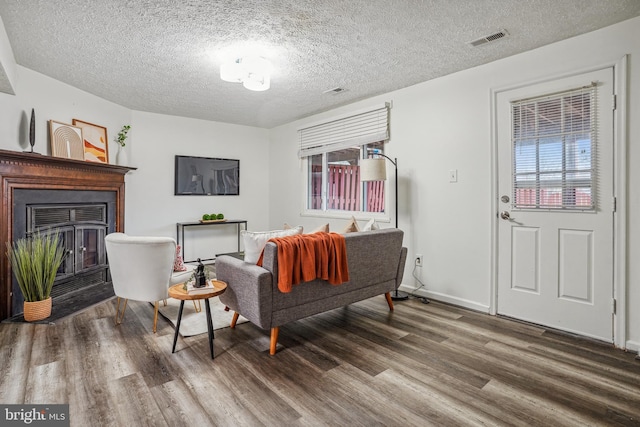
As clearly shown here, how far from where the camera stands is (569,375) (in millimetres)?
2074

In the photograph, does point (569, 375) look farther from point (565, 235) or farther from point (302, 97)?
point (302, 97)

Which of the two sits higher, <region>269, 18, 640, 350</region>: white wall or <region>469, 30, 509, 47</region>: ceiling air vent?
<region>469, 30, 509, 47</region>: ceiling air vent

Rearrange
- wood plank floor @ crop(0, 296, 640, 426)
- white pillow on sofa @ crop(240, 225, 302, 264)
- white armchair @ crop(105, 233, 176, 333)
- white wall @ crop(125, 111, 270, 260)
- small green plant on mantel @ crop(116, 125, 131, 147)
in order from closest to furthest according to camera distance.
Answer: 1. wood plank floor @ crop(0, 296, 640, 426)
2. white pillow on sofa @ crop(240, 225, 302, 264)
3. white armchair @ crop(105, 233, 176, 333)
4. small green plant on mantel @ crop(116, 125, 131, 147)
5. white wall @ crop(125, 111, 270, 260)

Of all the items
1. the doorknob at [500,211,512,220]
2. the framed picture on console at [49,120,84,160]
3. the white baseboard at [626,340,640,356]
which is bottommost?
the white baseboard at [626,340,640,356]

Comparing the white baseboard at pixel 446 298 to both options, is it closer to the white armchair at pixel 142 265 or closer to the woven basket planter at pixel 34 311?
the white armchair at pixel 142 265

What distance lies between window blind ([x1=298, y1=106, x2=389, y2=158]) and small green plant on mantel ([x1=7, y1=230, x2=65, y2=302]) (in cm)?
337

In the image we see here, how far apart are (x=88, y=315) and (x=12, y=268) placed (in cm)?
75

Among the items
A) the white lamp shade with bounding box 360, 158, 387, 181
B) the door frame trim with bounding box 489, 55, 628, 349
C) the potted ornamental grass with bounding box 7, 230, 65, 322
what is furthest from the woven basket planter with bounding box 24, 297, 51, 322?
the door frame trim with bounding box 489, 55, 628, 349

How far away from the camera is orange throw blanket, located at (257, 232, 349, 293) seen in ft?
7.57

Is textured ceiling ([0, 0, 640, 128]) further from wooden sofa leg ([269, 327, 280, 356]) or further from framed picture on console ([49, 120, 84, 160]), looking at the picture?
wooden sofa leg ([269, 327, 280, 356])

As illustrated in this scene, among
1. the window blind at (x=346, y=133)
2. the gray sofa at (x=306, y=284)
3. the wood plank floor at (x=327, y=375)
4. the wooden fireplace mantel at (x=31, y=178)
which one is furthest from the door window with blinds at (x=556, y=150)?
the wooden fireplace mantel at (x=31, y=178)

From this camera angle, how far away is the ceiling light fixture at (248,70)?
9.44 feet

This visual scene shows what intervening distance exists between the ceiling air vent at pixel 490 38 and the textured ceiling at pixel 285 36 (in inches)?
1.9

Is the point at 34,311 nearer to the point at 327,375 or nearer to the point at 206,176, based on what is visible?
the point at 327,375
